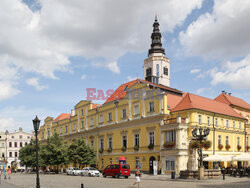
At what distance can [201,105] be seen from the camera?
45.3m

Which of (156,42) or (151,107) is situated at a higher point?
(156,42)

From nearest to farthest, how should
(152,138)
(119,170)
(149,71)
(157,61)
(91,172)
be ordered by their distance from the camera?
(119,170) < (91,172) < (152,138) < (157,61) < (149,71)

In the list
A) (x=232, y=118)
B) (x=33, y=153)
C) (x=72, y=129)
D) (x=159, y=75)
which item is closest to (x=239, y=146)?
(x=232, y=118)

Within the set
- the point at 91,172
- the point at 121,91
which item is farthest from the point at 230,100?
the point at 91,172

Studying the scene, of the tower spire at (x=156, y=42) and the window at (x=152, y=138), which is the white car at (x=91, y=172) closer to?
the window at (x=152, y=138)

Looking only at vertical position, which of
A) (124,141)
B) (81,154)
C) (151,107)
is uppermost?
(151,107)

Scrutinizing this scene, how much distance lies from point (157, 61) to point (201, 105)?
27.6 metres

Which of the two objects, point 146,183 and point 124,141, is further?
point 124,141

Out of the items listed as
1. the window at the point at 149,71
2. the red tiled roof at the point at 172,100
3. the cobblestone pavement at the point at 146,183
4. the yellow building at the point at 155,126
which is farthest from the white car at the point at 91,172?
the window at the point at 149,71

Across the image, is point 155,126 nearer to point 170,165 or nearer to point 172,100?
point 172,100

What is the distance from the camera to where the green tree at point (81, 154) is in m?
51.2

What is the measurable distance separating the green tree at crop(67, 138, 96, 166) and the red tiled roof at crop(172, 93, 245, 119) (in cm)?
1708

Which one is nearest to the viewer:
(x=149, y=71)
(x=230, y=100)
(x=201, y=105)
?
(x=201, y=105)

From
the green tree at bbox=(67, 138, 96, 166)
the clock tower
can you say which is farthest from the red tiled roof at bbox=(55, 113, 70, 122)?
the green tree at bbox=(67, 138, 96, 166)
